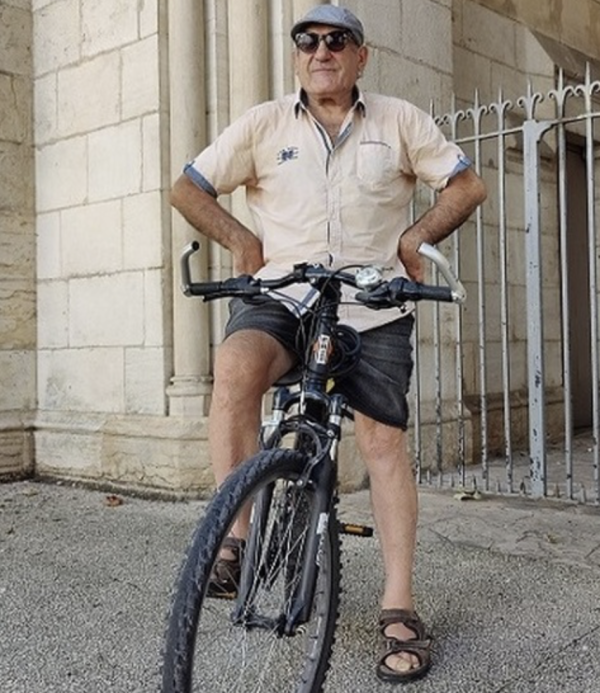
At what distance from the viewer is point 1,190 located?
5.98m

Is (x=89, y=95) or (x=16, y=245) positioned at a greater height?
(x=89, y=95)

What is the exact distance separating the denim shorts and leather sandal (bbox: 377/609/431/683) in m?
0.55

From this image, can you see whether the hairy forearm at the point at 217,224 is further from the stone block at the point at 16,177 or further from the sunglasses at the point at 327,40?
the stone block at the point at 16,177

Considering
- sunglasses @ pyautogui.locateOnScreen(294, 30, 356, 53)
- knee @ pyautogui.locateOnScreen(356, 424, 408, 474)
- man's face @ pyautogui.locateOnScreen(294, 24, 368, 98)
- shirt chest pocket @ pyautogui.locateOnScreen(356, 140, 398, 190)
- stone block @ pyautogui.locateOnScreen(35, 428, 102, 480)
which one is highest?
sunglasses @ pyautogui.locateOnScreen(294, 30, 356, 53)

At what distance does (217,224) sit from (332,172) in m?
0.38

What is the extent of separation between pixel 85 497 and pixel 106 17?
3040 millimetres

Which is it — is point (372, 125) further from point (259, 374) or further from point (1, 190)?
point (1, 190)

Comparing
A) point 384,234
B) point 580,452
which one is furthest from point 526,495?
point 384,234

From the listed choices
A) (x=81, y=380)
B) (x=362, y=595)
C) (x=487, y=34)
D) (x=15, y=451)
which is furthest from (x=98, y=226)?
(x=487, y=34)

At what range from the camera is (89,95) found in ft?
19.1

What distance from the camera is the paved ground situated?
2562 millimetres

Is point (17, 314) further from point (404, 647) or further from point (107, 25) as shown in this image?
point (404, 647)

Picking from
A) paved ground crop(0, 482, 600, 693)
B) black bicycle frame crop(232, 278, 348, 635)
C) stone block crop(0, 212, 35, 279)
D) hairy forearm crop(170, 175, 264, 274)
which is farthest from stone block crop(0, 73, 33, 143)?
black bicycle frame crop(232, 278, 348, 635)

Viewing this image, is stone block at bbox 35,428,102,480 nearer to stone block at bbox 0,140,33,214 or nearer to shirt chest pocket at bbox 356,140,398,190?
stone block at bbox 0,140,33,214
